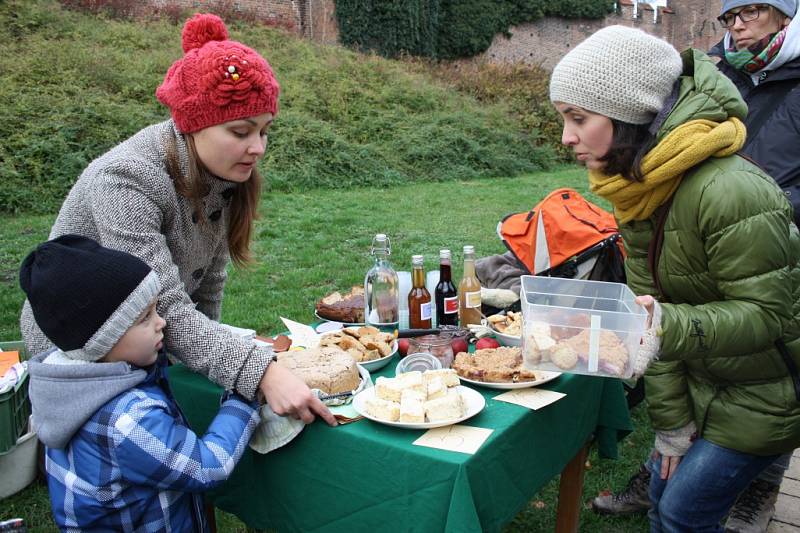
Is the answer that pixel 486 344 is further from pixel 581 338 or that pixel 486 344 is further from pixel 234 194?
pixel 234 194

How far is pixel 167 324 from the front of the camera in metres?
1.82

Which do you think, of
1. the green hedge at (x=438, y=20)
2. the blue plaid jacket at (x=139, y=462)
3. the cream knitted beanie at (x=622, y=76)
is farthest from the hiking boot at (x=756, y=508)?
the green hedge at (x=438, y=20)

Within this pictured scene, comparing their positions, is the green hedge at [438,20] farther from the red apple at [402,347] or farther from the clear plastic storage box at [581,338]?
the clear plastic storage box at [581,338]

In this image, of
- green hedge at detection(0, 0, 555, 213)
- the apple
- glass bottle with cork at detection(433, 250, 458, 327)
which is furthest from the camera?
green hedge at detection(0, 0, 555, 213)

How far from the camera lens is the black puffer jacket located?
9.82 ft

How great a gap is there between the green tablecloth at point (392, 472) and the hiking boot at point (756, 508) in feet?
3.79

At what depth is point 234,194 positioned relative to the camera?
91.4 inches

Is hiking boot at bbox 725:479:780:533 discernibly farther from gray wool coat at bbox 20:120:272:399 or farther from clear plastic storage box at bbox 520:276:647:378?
gray wool coat at bbox 20:120:272:399

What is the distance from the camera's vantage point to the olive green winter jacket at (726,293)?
173 centimetres

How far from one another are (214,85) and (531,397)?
4.43 feet

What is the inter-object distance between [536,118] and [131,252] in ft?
57.5

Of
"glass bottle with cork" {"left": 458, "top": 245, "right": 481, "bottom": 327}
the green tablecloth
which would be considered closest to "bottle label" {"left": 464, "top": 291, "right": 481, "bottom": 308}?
"glass bottle with cork" {"left": 458, "top": 245, "right": 481, "bottom": 327}

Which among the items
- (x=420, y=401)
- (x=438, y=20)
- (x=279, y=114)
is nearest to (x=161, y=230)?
(x=420, y=401)

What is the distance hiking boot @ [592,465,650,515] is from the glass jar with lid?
1.57m
